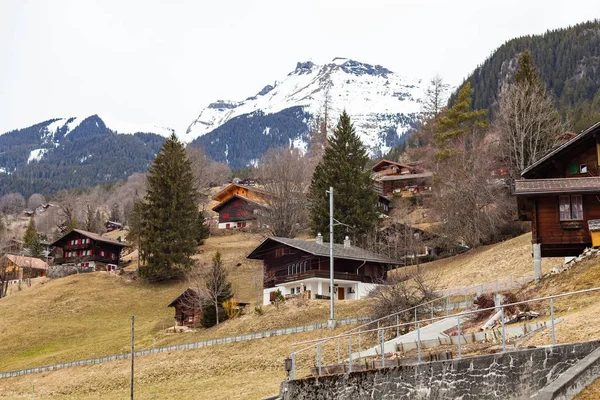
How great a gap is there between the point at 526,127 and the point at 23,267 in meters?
74.0

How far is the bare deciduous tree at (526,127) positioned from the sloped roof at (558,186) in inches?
1106

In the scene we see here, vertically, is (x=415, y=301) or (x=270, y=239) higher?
(x=270, y=239)

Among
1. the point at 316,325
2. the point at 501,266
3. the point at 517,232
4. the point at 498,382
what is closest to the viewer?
the point at 498,382

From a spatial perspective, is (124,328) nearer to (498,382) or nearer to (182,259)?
(182,259)

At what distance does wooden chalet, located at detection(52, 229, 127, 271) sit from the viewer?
335 feet

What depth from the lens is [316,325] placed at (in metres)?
44.5

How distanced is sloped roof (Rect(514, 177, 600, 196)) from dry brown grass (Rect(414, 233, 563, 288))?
8697 mm

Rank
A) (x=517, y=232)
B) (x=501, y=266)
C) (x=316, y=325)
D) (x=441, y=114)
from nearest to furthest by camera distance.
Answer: (x=316, y=325) → (x=501, y=266) → (x=517, y=232) → (x=441, y=114)

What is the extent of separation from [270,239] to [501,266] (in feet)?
70.0

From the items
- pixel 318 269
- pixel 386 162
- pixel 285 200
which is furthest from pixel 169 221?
pixel 386 162

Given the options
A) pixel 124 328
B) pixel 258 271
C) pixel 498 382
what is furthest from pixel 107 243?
pixel 498 382

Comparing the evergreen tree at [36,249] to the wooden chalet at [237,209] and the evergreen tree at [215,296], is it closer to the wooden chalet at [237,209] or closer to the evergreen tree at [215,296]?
the wooden chalet at [237,209]

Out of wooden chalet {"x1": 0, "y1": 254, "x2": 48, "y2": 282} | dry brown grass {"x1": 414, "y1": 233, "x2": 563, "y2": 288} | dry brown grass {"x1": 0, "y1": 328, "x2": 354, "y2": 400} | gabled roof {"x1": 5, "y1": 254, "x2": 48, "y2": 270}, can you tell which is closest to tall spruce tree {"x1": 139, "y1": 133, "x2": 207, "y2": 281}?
wooden chalet {"x1": 0, "y1": 254, "x2": 48, "y2": 282}

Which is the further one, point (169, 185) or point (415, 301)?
point (169, 185)
